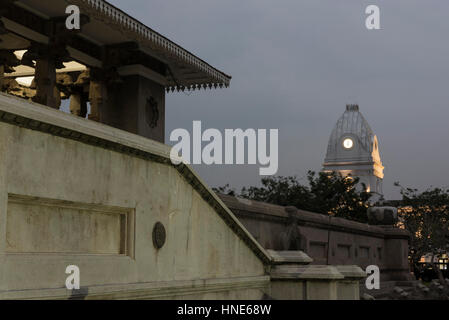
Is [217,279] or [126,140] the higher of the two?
[126,140]

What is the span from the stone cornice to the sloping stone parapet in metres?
1.64

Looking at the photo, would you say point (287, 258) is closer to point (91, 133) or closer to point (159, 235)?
point (159, 235)

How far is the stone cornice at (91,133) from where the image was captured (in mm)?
5277

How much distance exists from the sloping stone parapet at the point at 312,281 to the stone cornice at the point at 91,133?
1637 millimetres

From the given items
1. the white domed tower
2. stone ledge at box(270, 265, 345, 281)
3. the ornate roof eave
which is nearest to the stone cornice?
stone ledge at box(270, 265, 345, 281)

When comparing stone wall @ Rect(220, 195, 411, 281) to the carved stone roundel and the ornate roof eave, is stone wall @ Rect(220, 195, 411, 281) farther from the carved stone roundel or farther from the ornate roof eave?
the carved stone roundel

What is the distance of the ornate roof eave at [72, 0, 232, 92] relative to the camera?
10547 mm

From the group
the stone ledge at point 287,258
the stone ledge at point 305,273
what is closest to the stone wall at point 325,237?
the stone ledge at point 287,258

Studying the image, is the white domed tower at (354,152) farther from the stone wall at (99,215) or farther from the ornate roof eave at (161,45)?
the stone wall at (99,215)

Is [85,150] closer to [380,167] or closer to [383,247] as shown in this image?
[383,247]

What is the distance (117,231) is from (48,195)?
1305 millimetres

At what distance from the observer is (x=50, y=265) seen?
5.54 metres

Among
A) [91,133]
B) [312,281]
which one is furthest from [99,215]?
[312,281]
